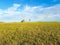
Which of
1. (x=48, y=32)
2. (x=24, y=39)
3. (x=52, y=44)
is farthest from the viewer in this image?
(x=48, y=32)

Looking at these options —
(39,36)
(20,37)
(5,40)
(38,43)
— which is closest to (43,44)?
(38,43)

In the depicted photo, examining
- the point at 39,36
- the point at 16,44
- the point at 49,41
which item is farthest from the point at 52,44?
the point at 16,44

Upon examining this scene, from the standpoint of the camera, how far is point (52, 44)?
1217 cm

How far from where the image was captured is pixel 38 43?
40.3 ft

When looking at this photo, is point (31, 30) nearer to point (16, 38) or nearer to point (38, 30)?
point (38, 30)

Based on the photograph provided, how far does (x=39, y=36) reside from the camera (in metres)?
13.3

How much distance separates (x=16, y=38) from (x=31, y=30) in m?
1.92

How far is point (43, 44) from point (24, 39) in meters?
1.58

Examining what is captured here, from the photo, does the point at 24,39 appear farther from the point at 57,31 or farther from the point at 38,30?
the point at 57,31

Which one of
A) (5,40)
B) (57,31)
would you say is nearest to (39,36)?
(57,31)

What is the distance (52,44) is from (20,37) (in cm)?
263

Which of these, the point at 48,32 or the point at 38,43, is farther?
the point at 48,32

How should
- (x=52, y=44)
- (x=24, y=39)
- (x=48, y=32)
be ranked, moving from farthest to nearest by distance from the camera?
(x=48, y=32), (x=24, y=39), (x=52, y=44)

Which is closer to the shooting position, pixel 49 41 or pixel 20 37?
pixel 49 41
